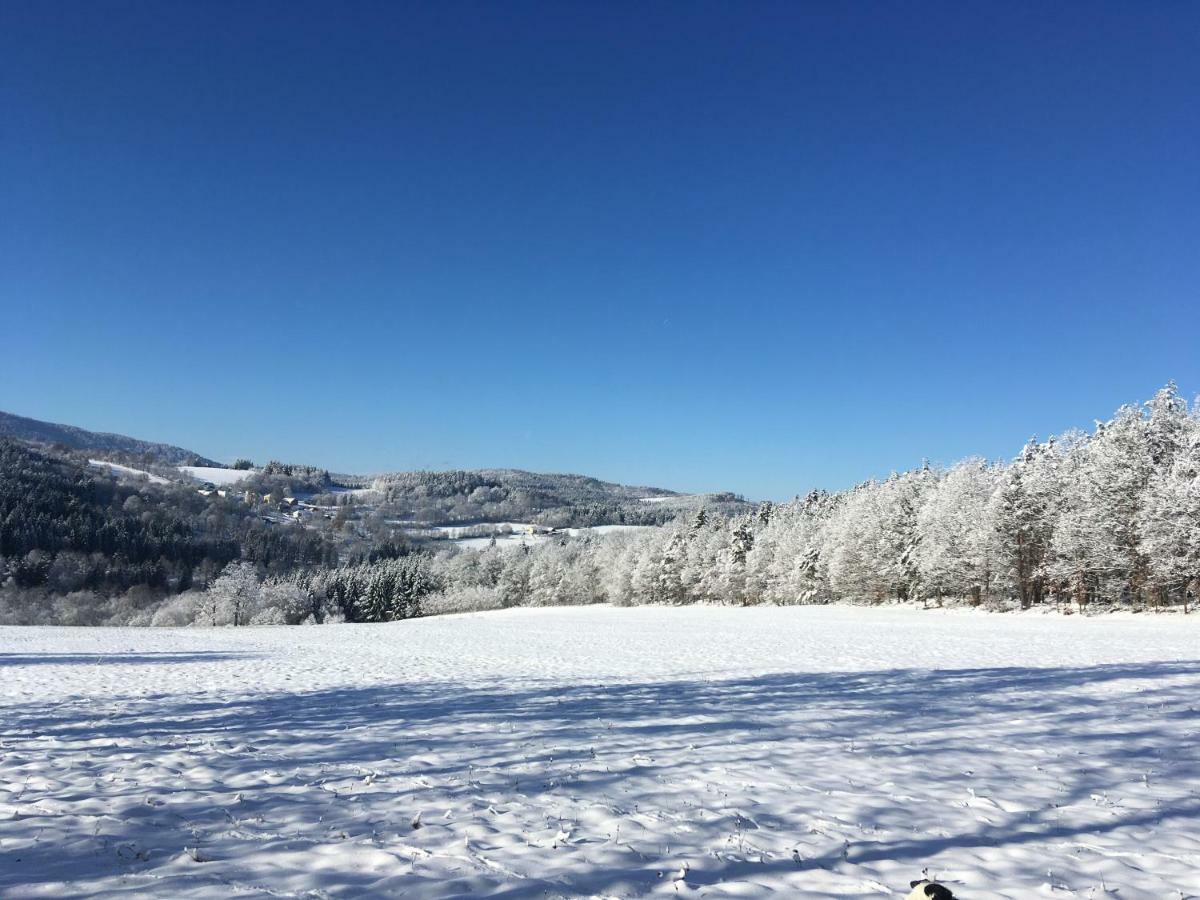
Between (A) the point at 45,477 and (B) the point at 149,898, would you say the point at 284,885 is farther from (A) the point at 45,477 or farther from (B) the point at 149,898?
(A) the point at 45,477

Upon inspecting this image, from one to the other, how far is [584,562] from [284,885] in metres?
96.6

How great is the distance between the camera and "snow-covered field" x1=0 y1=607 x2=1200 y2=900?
5.52m

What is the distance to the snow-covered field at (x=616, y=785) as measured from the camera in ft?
18.1

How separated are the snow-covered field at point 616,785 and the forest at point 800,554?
87.9 ft

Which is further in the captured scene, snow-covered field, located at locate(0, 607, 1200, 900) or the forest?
the forest

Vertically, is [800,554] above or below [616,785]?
above

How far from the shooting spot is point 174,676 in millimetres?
18531

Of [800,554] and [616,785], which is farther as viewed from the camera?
[800,554]

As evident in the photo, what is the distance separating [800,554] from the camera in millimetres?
65688

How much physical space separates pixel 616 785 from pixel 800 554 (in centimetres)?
6181

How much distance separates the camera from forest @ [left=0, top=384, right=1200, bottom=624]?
37.5 meters

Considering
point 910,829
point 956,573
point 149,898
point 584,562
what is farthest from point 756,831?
point 584,562

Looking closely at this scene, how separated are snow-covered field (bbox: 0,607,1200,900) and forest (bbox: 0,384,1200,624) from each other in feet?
87.9

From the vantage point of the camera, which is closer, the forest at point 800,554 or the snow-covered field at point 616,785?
the snow-covered field at point 616,785
